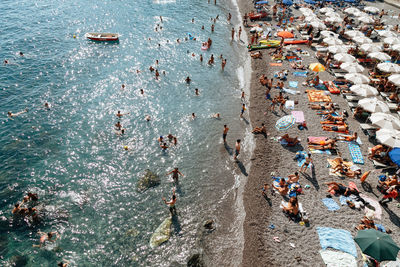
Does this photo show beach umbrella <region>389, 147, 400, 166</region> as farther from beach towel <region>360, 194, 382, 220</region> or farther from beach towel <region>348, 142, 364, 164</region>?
beach towel <region>360, 194, 382, 220</region>

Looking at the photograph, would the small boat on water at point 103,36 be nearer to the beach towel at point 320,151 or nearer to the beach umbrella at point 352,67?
the beach umbrella at point 352,67

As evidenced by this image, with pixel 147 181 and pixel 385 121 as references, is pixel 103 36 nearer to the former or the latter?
pixel 147 181

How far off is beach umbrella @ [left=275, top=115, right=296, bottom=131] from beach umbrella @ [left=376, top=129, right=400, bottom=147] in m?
7.05

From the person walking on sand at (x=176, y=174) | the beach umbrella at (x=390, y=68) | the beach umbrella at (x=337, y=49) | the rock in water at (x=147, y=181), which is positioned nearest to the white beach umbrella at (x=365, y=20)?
the beach umbrella at (x=337, y=49)

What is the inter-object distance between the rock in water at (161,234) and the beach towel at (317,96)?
2053 cm

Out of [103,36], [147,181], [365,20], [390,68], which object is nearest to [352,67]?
[390,68]

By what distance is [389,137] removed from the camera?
1923cm

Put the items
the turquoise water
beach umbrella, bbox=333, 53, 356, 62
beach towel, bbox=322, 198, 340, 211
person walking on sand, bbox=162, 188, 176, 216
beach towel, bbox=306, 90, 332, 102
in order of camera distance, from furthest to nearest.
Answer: beach umbrella, bbox=333, 53, 356, 62 < beach towel, bbox=306, 90, 332, 102 < person walking on sand, bbox=162, 188, 176, 216 < beach towel, bbox=322, 198, 340, 211 < the turquoise water

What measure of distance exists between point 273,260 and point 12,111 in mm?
29148

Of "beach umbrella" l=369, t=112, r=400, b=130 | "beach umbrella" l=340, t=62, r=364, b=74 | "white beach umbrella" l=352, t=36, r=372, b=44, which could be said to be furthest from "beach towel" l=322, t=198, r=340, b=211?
"white beach umbrella" l=352, t=36, r=372, b=44

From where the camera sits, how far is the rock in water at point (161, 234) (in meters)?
16.1

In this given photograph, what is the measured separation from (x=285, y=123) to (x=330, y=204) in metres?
9.17

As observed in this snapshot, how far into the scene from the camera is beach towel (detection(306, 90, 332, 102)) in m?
26.7

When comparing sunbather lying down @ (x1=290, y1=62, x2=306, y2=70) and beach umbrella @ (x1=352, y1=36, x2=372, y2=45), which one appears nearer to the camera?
sunbather lying down @ (x1=290, y1=62, x2=306, y2=70)
